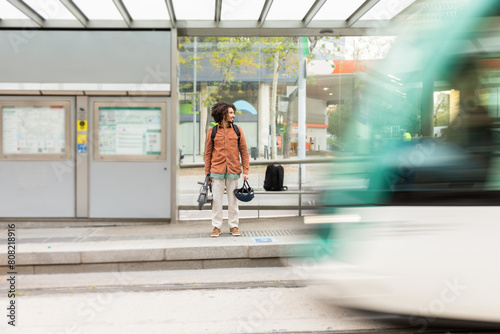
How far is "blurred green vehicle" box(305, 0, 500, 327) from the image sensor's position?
3.12 meters

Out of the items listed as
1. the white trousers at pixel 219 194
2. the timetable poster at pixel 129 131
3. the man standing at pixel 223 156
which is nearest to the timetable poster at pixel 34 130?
the timetable poster at pixel 129 131

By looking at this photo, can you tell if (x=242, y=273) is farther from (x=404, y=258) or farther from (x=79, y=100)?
(x=79, y=100)

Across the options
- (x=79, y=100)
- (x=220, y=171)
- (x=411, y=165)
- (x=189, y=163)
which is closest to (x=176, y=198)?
(x=189, y=163)

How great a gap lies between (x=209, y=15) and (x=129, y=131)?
233 centimetres

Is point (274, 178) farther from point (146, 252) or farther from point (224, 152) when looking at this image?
point (146, 252)

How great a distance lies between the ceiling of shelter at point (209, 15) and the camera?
695 centimetres

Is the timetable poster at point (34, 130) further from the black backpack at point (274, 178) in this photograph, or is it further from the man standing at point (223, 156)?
the black backpack at point (274, 178)

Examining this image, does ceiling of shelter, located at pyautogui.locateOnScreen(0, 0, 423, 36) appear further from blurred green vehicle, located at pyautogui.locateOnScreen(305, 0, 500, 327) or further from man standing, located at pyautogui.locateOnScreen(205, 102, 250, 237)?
blurred green vehicle, located at pyautogui.locateOnScreen(305, 0, 500, 327)

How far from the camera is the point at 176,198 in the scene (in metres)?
7.69

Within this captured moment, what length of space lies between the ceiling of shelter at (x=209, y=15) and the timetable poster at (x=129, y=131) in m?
1.39

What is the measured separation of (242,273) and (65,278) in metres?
2.10

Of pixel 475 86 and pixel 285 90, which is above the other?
pixel 285 90

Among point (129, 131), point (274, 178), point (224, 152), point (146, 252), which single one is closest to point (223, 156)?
point (224, 152)

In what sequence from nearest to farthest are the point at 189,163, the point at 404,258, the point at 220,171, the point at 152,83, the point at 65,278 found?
the point at 404,258
the point at 65,278
the point at 220,171
the point at 152,83
the point at 189,163
